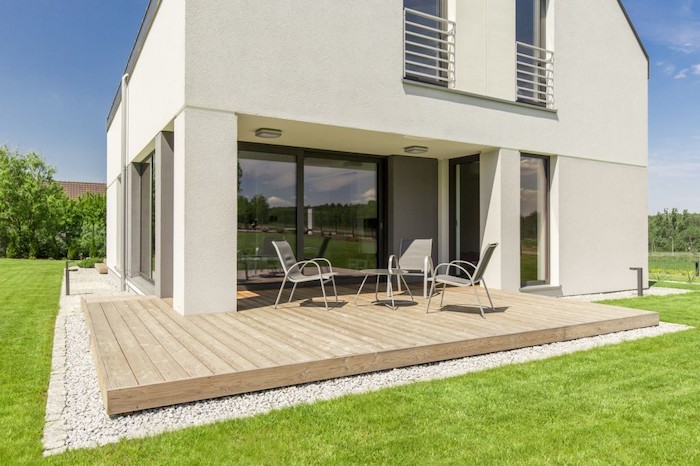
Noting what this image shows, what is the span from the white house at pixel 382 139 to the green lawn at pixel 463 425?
9.03ft

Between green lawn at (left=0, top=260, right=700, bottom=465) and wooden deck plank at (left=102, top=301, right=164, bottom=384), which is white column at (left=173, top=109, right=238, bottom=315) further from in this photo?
green lawn at (left=0, top=260, right=700, bottom=465)

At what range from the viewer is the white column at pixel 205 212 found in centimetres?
541

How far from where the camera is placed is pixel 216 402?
333 cm

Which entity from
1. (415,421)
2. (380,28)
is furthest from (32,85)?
(415,421)

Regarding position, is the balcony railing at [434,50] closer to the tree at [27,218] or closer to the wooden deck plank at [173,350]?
the wooden deck plank at [173,350]

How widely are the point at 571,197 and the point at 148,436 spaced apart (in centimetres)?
854

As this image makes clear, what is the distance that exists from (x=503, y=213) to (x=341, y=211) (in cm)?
289

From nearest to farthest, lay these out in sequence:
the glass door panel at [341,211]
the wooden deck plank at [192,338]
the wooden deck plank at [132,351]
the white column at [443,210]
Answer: the wooden deck plank at [132,351]
the wooden deck plank at [192,338]
the glass door panel at [341,211]
the white column at [443,210]

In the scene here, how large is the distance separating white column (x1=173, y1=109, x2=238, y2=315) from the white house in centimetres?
2

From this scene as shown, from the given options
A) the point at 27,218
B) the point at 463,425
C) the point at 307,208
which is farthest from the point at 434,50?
the point at 27,218

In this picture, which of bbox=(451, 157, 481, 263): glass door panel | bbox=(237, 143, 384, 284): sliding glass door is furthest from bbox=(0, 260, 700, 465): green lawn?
bbox=(451, 157, 481, 263): glass door panel

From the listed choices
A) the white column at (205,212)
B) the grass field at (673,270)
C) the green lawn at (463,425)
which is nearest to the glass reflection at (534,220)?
the green lawn at (463,425)

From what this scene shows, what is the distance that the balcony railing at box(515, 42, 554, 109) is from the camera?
8508 mm

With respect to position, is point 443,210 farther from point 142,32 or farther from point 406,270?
point 142,32
